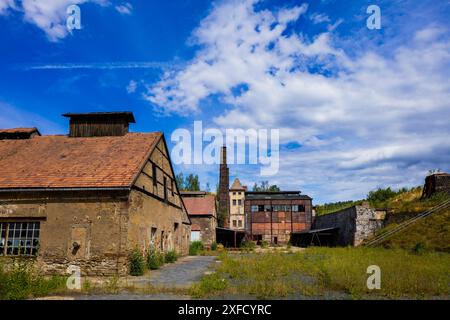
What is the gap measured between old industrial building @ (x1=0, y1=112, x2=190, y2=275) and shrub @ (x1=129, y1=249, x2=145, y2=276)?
0.30 m

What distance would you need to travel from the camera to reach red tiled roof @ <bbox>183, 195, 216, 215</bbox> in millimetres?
35094

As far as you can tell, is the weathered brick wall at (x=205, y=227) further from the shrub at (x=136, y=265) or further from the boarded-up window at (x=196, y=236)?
the shrub at (x=136, y=265)

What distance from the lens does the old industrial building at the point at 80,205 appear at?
43.9 ft

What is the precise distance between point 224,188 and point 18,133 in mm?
37341

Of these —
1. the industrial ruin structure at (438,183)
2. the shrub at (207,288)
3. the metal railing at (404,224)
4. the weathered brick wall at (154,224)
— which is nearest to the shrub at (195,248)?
the weathered brick wall at (154,224)

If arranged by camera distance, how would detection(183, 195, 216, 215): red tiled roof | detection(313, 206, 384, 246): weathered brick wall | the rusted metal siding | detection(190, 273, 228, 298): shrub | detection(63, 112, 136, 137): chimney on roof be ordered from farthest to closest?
the rusted metal siding, detection(183, 195, 216, 215): red tiled roof, detection(313, 206, 384, 246): weathered brick wall, detection(63, 112, 136, 137): chimney on roof, detection(190, 273, 228, 298): shrub

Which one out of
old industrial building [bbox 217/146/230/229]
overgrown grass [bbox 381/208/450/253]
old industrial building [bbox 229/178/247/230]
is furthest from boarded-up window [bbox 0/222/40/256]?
old industrial building [bbox 229/178/247/230]

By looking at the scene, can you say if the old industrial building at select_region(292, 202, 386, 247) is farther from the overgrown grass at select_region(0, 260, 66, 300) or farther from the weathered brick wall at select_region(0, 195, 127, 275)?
the overgrown grass at select_region(0, 260, 66, 300)

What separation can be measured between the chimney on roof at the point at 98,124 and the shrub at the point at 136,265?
7.56 m

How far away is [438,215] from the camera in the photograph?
2427cm

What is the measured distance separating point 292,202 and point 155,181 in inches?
1313
